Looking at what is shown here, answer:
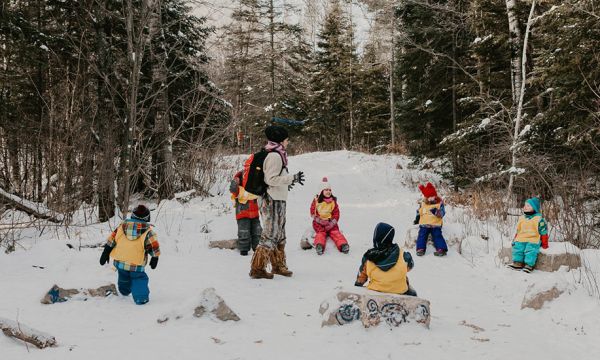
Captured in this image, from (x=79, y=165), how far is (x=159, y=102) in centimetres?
592

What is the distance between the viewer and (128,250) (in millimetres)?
4770

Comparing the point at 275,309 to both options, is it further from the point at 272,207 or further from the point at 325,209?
the point at 325,209

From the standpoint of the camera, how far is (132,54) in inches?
282

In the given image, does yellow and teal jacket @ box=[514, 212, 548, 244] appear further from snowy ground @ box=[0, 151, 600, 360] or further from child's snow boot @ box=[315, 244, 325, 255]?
child's snow boot @ box=[315, 244, 325, 255]

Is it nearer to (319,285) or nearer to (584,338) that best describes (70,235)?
(319,285)

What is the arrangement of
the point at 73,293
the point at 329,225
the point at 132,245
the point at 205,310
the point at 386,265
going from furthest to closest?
1. the point at 329,225
2. the point at 132,245
3. the point at 73,293
4. the point at 386,265
5. the point at 205,310

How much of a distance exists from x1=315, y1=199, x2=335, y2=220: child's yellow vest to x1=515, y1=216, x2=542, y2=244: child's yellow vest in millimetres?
3227

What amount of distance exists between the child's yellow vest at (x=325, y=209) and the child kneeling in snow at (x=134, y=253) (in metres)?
3.76

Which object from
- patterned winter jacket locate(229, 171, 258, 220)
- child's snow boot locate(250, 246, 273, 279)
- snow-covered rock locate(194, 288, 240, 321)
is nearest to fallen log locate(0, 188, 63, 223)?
patterned winter jacket locate(229, 171, 258, 220)

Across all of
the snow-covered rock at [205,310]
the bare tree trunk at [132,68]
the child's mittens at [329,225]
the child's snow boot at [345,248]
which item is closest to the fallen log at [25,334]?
the snow-covered rock at [205,310]

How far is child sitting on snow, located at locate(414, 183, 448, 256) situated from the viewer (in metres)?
7.48

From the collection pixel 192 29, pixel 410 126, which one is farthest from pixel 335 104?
pixel 192 29

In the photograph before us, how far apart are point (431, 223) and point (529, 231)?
5.28 ft

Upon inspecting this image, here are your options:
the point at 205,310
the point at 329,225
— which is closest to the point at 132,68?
the point at 329,225
